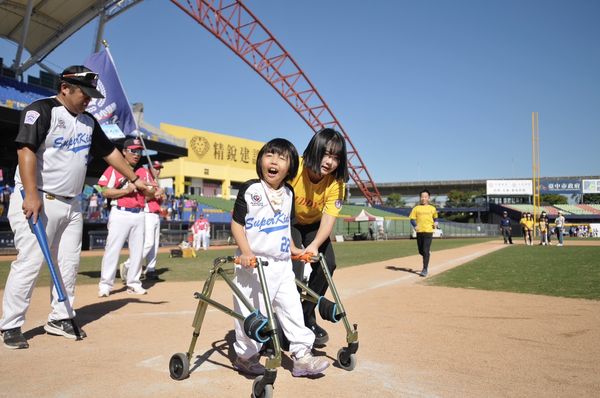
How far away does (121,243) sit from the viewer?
6.97m

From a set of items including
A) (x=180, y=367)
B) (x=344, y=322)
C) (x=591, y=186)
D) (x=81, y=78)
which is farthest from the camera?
(x=591, y=186)

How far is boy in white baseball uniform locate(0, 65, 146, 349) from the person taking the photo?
150 inches

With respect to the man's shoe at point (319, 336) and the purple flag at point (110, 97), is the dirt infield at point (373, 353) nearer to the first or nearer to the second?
the man's shoe at point (319, 336)

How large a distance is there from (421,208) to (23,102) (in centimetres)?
2072

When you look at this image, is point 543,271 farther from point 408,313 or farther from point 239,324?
point 239,324

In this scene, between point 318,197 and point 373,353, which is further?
point 318,197

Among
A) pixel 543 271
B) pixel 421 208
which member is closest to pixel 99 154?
pixel 421 208

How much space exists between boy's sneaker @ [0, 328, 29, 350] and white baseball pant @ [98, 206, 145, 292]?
290 centimetres

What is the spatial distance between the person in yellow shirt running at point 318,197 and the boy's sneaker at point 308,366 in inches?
32.0

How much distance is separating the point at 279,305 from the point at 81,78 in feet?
9.03

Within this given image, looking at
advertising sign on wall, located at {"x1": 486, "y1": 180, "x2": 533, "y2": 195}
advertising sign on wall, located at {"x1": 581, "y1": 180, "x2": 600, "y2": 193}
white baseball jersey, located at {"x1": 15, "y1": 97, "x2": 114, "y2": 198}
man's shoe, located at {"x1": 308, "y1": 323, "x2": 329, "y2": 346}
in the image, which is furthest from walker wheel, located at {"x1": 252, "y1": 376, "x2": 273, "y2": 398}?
advertising sign on wall, located at {"x1": 581, "y1": 180, "x2": 600, "y2": 193}

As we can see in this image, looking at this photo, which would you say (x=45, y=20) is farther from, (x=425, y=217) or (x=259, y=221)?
(x=259, y=221)

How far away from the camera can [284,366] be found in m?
3.47

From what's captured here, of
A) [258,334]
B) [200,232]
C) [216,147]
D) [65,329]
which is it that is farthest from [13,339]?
[216,147]
